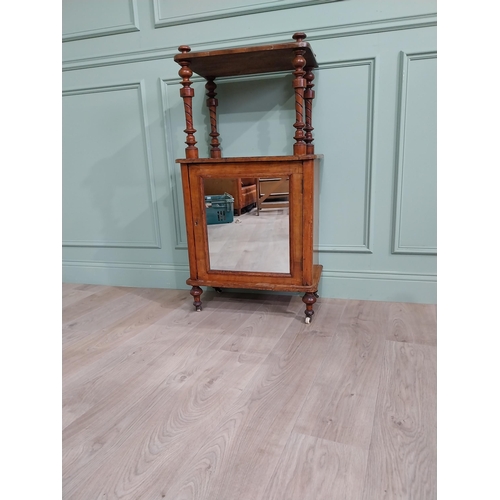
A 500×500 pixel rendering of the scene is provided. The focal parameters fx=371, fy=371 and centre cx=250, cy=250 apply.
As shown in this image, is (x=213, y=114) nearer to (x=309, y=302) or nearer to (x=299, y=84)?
(x=299, y=84)

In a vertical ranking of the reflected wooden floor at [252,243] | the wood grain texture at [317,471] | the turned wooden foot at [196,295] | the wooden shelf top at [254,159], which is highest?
the wooden shelf top at [254,159]

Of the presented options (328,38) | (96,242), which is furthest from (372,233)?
(96,242)

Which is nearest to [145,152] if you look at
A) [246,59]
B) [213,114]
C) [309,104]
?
[213,114]

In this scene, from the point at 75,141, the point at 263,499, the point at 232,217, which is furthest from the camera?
the point at 75,141

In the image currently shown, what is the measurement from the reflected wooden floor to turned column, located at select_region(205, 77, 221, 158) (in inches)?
17.1

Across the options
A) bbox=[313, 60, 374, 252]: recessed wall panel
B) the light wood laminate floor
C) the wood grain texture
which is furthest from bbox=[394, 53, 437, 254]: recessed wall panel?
the wood grain texture

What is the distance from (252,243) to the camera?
1.63m

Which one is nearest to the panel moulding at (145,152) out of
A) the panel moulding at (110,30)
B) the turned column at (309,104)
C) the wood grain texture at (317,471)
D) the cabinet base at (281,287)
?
the panel moulding at (110,30)

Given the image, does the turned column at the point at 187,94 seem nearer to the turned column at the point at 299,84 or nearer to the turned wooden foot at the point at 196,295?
the turned column at the point at 299,84

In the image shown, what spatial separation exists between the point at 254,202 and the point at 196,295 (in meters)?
0.54

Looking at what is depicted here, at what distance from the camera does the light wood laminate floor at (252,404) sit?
82 cm
